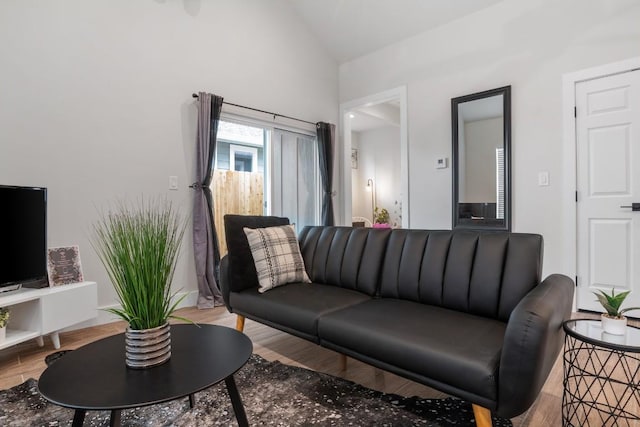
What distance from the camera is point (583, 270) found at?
2971 millimetres

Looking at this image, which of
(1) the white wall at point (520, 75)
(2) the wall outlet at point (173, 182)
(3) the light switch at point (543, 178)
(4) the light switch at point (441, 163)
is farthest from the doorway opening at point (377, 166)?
(2) the wall outlet at point (173, 182)

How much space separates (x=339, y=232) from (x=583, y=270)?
7.49ft

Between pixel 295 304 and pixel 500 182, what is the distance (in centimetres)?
262

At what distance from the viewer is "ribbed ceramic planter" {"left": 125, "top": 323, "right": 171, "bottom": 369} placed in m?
1.11

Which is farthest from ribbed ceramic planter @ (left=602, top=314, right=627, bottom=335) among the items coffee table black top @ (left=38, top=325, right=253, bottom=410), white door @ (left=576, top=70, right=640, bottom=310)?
white door @ (left=576, top=70, right=640, bottom=310)

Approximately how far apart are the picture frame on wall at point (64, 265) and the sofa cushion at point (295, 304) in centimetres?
131

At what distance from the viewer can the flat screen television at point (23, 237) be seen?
7.09ft

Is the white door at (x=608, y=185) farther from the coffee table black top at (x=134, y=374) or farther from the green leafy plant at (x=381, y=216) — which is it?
the green leafy plant at (x=381, y=216)

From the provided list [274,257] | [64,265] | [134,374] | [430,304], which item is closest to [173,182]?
[64,265]

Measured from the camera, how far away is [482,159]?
355cm

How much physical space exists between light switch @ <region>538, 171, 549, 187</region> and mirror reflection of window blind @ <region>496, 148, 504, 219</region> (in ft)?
1.06

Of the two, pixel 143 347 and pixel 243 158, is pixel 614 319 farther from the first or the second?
pixel 243 158

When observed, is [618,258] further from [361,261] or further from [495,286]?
[361,261]

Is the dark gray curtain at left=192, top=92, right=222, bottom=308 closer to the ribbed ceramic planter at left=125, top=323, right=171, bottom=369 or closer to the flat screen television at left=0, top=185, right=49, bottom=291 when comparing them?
the flat screen television at left=0, top=185, right=49, bottom=291
